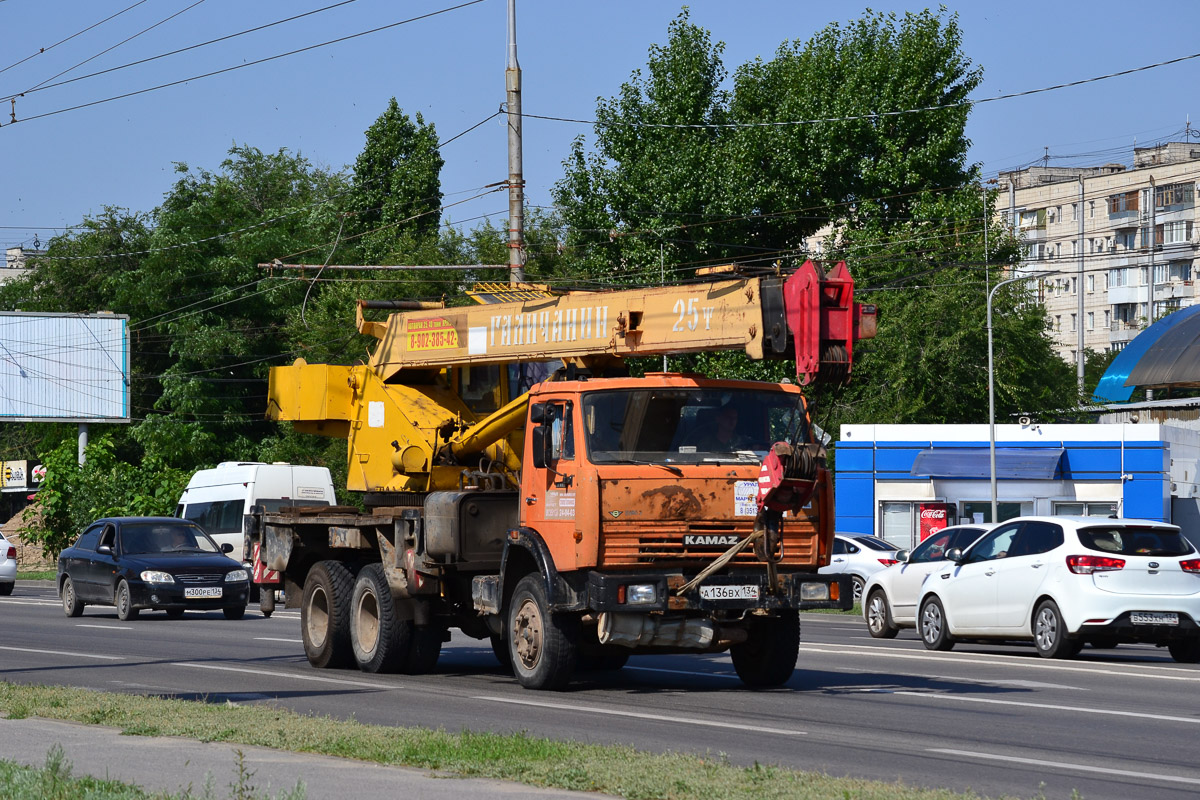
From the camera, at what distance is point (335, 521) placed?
16781 mm

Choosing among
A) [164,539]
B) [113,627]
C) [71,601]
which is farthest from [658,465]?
[71,601]

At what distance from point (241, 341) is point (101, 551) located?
3870 centimetres

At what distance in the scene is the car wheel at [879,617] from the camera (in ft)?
74.6

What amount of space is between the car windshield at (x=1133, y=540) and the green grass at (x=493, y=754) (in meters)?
10.2

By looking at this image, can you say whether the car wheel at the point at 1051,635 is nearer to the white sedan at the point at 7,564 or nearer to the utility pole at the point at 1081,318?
the white sedan at the point at 7,564

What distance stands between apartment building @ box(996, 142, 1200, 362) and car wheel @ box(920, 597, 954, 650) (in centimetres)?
8305

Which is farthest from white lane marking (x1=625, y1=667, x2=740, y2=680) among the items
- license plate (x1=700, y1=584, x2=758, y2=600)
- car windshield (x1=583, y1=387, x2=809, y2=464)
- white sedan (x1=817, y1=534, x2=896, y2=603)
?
white sedan (x1=817, y1=534, x2=896, y2=603)

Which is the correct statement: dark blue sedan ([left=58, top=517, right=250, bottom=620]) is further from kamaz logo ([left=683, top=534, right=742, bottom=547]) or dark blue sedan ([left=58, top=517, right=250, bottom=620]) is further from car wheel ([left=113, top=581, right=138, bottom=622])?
kamaz logo ([left=683, top=534, right=742, bottom=547])

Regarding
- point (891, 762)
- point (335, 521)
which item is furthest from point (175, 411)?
point (891, 762)

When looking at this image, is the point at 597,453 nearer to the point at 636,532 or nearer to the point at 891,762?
the point at 636,532

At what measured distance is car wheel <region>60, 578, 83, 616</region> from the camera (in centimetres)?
2797

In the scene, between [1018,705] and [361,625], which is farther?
[361,625]

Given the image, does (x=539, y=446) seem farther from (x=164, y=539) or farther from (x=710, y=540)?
(x=164, y=539)

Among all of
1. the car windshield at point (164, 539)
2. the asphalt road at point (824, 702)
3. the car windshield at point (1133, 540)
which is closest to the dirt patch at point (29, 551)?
the car windshield at point (164, 539)
